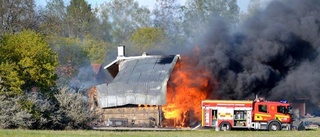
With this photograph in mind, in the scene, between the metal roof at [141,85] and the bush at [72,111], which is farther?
the metal roof at [141,85]

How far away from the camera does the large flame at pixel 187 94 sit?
58125mm

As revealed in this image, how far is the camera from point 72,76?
8475 centimetres

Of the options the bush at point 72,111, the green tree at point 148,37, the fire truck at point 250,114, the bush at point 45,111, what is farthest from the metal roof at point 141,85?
the green tree at point 148,37

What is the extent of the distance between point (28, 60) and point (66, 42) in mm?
44761

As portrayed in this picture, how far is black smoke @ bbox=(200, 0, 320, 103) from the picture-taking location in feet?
189

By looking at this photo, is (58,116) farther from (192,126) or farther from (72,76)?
(72,76)

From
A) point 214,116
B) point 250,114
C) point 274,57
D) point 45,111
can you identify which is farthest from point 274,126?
point 45,111

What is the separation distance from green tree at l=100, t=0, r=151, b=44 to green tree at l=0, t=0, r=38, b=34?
1649 inches

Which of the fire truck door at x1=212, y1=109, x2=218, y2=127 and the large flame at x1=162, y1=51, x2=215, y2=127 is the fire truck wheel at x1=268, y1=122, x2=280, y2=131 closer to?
the fire truck door at x1=212, y1=109, x2=218, y2=127

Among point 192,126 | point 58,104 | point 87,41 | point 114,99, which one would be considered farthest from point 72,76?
point 58,104

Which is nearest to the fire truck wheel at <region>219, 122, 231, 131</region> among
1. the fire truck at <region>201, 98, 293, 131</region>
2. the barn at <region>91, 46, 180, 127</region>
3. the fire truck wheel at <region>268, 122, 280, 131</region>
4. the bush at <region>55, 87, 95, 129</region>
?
the fire truck at <region>201, 98, 293, 131</region>

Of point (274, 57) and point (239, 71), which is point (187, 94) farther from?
point (274, 57)

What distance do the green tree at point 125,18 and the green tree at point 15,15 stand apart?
41.9 m

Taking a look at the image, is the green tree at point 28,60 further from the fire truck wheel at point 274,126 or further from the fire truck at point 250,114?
the fire truck wheel at point 274,126
